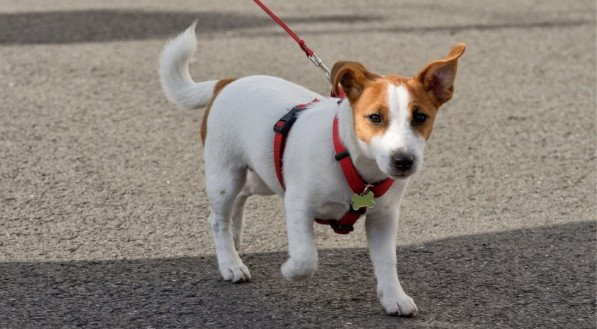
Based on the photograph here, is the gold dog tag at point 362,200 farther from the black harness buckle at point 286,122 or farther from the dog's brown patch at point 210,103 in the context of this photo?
the dog's brown patch at point 210,103

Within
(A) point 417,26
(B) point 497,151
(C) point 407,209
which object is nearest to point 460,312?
(C) point 407,209

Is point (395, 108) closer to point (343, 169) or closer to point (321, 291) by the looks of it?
point (343, 169)

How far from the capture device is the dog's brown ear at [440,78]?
165 inches

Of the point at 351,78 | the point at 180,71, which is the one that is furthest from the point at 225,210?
the point at 351,78

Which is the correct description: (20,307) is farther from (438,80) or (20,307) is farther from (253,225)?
(438,80)

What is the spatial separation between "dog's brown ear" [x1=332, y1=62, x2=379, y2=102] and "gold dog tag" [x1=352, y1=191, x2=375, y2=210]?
14.8 inches

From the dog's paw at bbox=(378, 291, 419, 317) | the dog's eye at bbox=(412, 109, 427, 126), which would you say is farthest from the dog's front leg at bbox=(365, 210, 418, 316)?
the dog's eye at bbox=(412, 109, 427, 126)

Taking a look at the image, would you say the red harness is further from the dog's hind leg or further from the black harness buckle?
the dog's hind leg

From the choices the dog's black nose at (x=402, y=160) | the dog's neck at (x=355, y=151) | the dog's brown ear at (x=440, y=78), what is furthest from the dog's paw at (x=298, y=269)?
the dog's brown ear at (x=440, y=78)

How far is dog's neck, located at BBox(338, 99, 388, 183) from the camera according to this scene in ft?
13.9

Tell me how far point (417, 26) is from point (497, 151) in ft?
12.8

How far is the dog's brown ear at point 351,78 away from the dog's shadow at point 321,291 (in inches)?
36.6

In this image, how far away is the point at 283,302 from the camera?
4668mm

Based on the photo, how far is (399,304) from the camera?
177 inches
